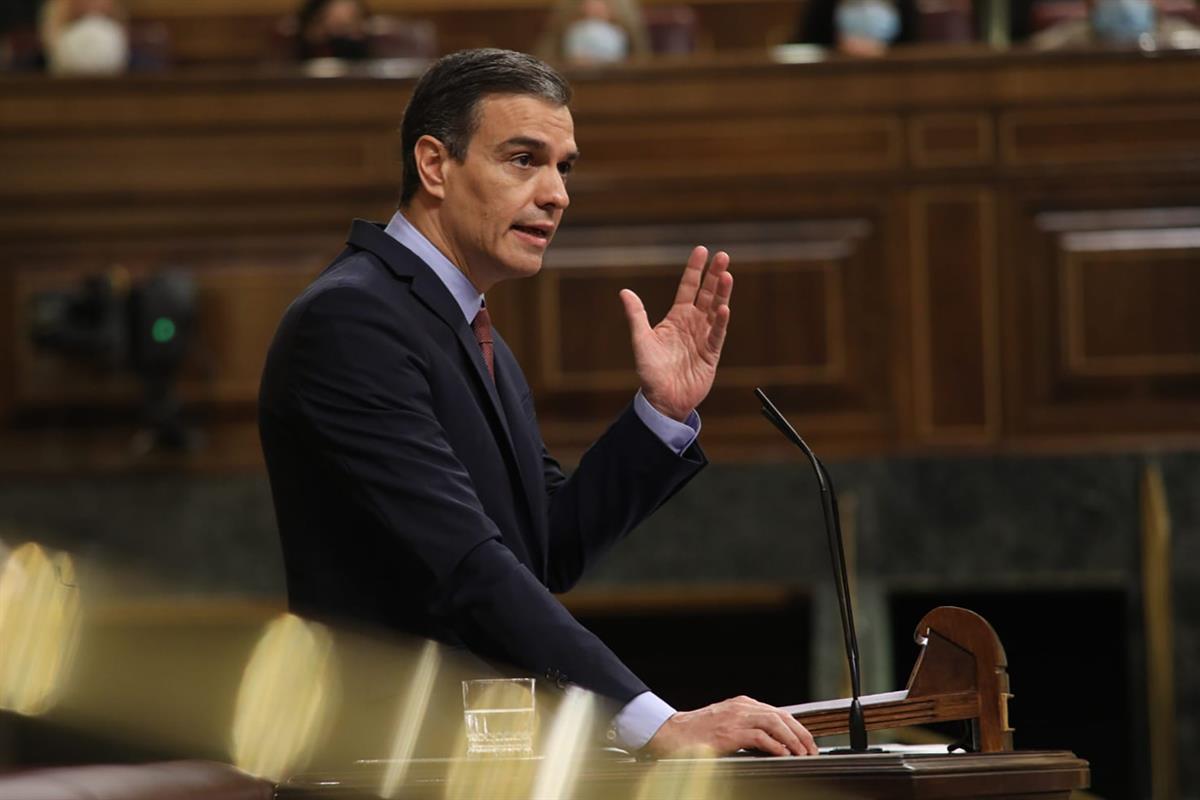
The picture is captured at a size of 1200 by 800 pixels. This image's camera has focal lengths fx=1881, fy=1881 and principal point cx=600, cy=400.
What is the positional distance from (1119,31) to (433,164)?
2854mm

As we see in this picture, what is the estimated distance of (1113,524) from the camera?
3.97m

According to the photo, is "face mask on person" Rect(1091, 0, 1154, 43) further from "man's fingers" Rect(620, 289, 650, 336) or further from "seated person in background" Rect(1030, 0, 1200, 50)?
"man's fingers" Rect(620, 289, 650, 336)

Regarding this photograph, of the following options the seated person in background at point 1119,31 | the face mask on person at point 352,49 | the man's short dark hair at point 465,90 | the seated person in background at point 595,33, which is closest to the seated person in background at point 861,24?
the seated person in background at point 1119,31

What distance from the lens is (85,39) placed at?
4289 millimetres

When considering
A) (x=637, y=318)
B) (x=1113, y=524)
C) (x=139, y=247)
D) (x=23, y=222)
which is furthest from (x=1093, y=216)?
(x=637, y=318)

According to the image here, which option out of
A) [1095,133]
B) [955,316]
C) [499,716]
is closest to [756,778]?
[499,716]

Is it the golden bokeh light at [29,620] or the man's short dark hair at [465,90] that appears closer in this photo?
the golden bokeh light at [29,620]

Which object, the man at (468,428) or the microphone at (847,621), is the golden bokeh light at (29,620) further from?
the microphone at (847,621)

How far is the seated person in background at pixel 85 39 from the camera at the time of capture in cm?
428

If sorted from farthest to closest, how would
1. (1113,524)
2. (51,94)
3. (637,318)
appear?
(51,94) → (1113,524) → (637,318)

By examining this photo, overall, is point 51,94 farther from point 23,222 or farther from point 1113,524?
point 1113,524

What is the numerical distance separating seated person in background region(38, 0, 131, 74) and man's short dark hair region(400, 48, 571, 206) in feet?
8.80

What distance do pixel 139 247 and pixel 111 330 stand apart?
223 millimetres

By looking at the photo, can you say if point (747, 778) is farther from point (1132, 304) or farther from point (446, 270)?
point (1132, 304)
